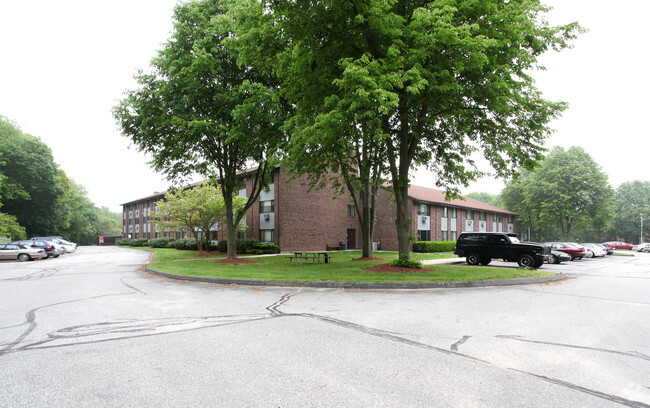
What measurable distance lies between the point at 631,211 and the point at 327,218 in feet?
261

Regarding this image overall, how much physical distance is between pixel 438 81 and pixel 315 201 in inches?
896

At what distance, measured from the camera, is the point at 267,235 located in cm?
3291

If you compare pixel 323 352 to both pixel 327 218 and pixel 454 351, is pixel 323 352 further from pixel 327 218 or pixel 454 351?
pixel 327 218

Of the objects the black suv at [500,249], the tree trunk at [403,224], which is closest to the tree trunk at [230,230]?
the tree trunk at [403,224]

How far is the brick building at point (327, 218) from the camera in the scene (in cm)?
3166

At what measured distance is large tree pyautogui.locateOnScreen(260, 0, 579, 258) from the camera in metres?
10.6

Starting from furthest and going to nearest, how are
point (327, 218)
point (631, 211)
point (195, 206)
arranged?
1. point (631, 211)
2. point (327, 218)
3. point (195, 206)

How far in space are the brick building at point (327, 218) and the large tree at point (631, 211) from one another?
2081 inches

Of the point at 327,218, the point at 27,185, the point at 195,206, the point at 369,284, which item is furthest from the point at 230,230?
the point at 27,185

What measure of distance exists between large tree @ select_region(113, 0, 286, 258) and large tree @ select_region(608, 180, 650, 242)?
86.8m

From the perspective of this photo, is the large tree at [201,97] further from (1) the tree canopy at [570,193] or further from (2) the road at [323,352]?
(1) the tree canopy at [570,193]

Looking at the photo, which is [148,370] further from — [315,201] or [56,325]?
[315,201]

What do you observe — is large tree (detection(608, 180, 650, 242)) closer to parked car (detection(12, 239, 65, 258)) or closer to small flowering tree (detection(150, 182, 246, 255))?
small flowering tree (detection(150, 182, 246, 255))

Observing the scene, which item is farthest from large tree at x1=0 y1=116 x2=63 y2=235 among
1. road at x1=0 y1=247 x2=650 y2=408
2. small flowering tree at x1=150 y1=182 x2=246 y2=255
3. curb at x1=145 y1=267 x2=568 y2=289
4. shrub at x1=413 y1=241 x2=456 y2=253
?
road at x1=0 y1=247 x2=650 y2=408
